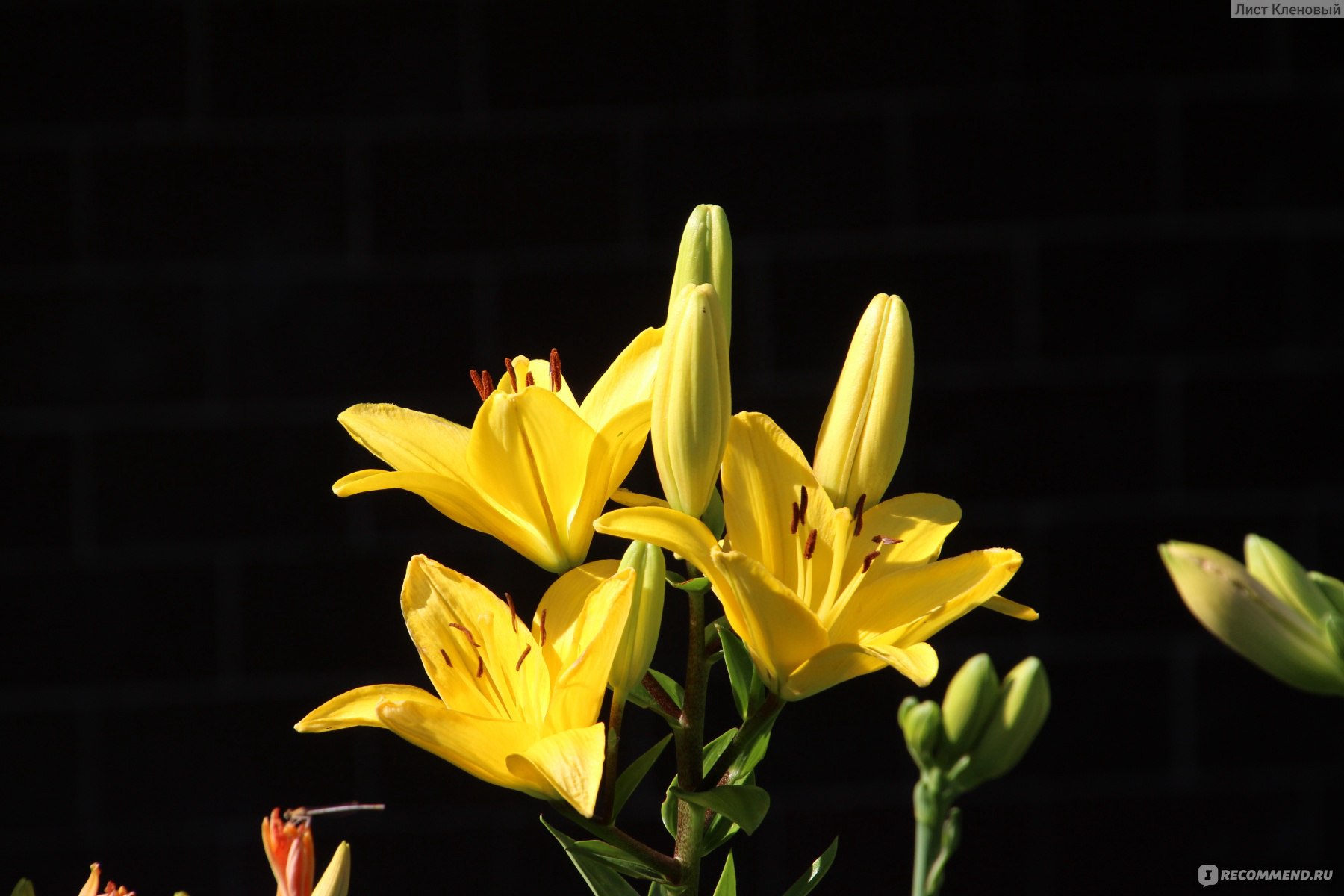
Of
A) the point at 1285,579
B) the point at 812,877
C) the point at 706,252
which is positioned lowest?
the point at 812,877

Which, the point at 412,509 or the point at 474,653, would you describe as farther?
the point at 412,509

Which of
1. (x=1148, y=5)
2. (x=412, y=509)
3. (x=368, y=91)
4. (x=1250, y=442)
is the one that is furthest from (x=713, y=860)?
(x=1148, y=5)

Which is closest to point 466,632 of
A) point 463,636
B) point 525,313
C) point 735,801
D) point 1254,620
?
point 463,636

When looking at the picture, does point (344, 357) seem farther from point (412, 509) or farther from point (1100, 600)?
point (1100, 600)

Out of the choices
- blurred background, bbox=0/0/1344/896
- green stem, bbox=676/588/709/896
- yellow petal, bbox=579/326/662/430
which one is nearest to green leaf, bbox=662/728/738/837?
green stem, bbox=676/588/709/896

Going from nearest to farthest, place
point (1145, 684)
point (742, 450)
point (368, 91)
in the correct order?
point (742, 450)
point (368, 91)
point (1145, 684)

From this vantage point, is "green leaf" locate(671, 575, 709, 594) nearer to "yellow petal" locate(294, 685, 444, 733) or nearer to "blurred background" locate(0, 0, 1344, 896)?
"yellow petal" locate(294, 685, 444, 733)

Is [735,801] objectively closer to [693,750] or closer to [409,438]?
[693,750]

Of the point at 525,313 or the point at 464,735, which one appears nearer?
the point at 464,735
